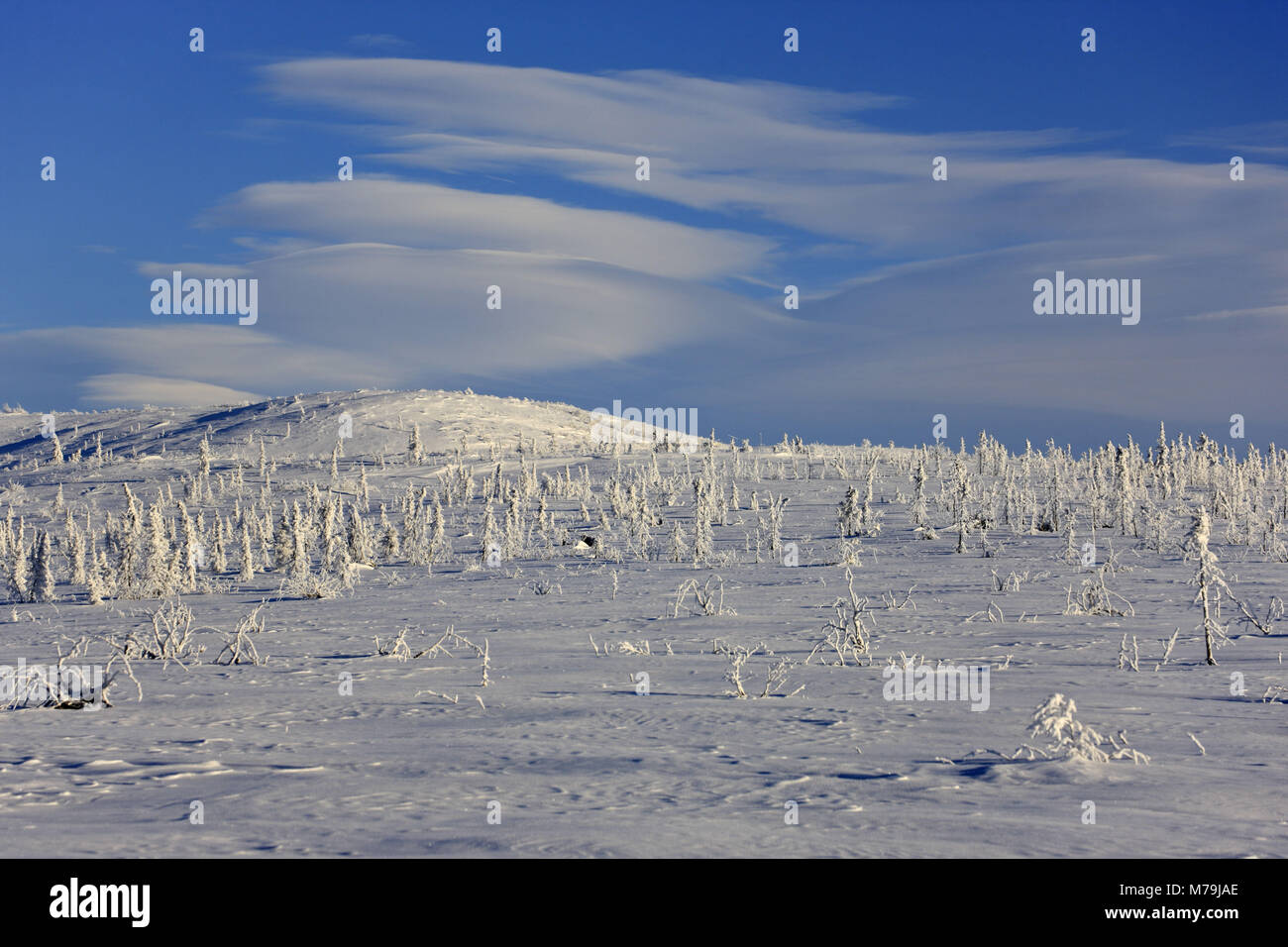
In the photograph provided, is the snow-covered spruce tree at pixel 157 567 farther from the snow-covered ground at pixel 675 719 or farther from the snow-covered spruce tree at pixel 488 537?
the snow-covered spruce tree at pixel 488 537

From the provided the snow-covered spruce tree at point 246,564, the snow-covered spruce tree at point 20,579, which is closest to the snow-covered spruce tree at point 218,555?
the snow-covered spruce tree at point 246,564

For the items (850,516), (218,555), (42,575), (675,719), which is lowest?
(675,719)

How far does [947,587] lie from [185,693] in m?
16.0

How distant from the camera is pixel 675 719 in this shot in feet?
33.7

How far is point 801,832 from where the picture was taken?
6.35m

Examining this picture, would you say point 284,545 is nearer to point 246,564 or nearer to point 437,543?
point 246,564

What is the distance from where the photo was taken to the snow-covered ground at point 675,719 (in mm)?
6512

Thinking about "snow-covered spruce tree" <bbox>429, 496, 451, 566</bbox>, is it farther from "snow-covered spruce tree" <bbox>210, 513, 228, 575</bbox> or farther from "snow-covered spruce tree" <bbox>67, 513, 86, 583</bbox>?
"snow-covered spruce tree" <bbox>67, 513, 86, 583</bbox>

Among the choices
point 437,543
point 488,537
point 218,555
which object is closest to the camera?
point 437,543

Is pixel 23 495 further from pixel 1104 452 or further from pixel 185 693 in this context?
pixel 1104 452

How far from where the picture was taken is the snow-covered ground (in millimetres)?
6512

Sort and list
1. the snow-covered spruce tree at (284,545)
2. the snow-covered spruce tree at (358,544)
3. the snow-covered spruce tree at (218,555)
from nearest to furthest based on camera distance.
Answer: the snow-covered spruce tree at (358,544)
the snow-covered spruce tree at (284,545)
the snow-covered spruce tree at (218,555)

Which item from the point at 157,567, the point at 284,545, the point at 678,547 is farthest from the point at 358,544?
the point at 678,547
